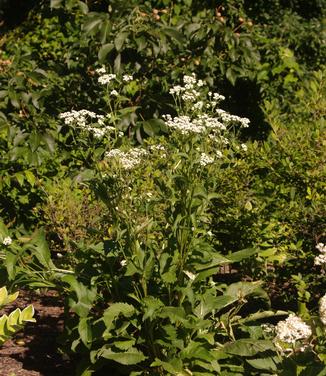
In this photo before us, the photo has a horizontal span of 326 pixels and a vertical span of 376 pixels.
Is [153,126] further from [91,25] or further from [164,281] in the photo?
[164,281]

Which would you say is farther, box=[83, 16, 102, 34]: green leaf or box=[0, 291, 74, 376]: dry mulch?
Result: box=[83, 16, 102, 34]: green leaf

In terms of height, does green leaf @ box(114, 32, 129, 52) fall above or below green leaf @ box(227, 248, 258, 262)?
above

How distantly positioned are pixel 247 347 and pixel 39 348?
1.46 m

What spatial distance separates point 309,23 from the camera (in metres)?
9.32

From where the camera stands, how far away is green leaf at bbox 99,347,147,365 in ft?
12.0

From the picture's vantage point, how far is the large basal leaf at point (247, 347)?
3.65 meters

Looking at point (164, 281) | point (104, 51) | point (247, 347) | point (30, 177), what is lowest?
point (30, 177)

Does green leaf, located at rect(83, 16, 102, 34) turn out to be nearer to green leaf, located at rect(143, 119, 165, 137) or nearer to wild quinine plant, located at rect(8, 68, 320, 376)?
green leaf, located at rect(143, 119, 165, 137)

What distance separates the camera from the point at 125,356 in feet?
12.1

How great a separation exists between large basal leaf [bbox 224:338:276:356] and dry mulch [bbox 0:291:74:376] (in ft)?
3.33

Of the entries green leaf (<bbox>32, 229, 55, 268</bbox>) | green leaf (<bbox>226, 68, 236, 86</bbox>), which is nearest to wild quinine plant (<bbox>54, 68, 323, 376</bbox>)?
green leaf (<bbox>32, 229, 55, 268</bbox>)

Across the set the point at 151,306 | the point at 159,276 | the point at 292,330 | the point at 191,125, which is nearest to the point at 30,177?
the point at 159,276

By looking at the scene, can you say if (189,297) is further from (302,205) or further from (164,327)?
(302,205)

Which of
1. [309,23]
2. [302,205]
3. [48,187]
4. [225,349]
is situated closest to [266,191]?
[302,205]
